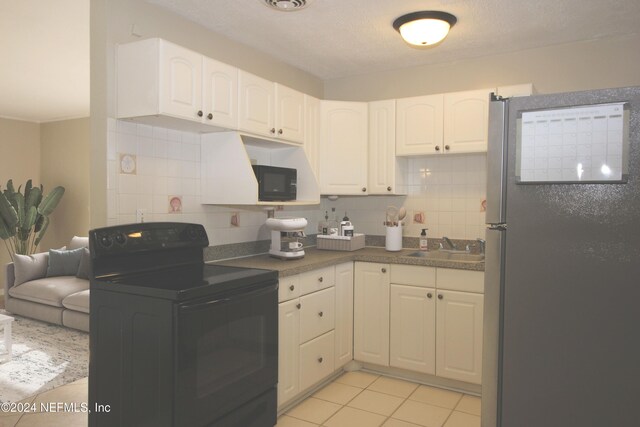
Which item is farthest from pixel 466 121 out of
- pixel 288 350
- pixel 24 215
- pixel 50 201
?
pixel 24 215

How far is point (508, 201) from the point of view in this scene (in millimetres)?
1579

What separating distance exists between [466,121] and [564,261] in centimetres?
213

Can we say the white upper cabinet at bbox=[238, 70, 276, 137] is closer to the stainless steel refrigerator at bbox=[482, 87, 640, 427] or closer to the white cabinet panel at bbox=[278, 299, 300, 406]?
the white cabinet panel at bbox=[278, 299, 300, 406]

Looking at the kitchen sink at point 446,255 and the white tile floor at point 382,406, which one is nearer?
the white tile floor at point 382,406

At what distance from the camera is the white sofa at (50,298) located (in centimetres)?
468

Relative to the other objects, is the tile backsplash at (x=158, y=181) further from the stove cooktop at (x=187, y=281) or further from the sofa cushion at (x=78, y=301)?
the sofa cushion at (x=78, y=301)

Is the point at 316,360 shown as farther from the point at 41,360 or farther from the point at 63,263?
the point at 63,263

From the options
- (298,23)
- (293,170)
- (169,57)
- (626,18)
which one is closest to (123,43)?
(169,57)

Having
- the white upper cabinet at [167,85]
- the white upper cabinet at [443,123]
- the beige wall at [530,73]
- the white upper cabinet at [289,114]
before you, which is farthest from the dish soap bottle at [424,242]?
the white upper cabinet at [167,85]

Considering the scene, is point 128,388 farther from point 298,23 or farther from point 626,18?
point 626,18

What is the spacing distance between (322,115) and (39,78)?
3.35 metres

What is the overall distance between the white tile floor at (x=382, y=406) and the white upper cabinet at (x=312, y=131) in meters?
1.60

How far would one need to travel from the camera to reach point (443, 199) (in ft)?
12.6

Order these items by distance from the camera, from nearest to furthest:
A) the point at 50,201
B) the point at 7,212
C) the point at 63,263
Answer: the point at 63,263 < the point at 7,212 < the point at 50,201
